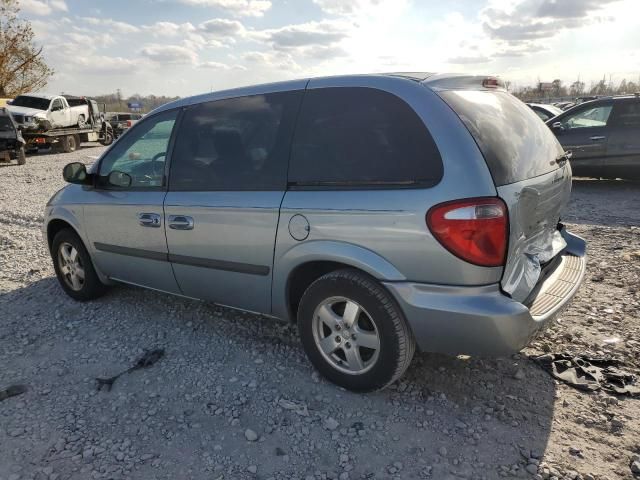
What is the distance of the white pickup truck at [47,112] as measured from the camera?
18.7 m

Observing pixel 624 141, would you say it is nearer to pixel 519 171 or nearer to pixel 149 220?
pixel 519 171

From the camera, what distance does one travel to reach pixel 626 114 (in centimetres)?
877

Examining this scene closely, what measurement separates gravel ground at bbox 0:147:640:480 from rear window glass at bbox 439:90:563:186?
51.4 inches

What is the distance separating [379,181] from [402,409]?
4.24 ft

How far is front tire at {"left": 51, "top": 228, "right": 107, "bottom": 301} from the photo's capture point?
4.40 metres

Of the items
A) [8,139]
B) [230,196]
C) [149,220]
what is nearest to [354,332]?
[230,196]

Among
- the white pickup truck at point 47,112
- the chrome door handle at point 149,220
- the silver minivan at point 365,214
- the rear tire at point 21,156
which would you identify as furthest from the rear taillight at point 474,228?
the white pickup truck at point 47,112

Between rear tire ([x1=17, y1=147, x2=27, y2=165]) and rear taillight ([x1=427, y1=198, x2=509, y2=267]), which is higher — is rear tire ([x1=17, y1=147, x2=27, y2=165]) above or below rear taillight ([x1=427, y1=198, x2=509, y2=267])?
below

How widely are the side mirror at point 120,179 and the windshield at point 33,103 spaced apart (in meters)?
19.0

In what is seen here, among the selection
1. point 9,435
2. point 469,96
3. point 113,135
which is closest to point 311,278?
point 469,96

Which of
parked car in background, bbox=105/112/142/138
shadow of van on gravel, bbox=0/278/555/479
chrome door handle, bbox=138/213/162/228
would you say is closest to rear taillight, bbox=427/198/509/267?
shadow of van on gravel, bbox=0/278/555/479

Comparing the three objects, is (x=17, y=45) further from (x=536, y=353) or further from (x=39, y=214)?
(x=536, y=353)

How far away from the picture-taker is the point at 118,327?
157 inches

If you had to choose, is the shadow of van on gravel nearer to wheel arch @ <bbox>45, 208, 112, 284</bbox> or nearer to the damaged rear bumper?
the damaged rear bumper
